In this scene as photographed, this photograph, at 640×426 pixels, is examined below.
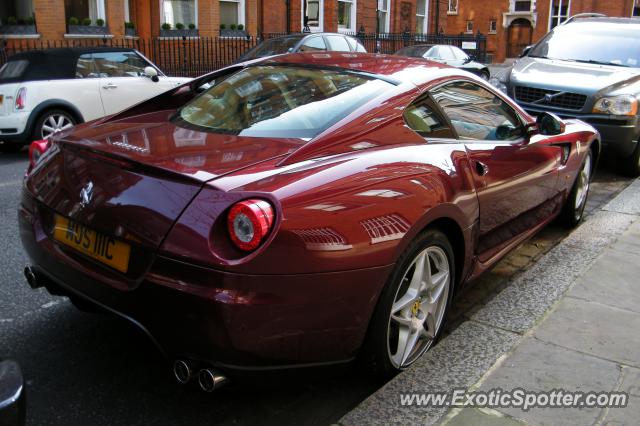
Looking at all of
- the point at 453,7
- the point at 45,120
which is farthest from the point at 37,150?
the point at 453,7

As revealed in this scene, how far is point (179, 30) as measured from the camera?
706 inches

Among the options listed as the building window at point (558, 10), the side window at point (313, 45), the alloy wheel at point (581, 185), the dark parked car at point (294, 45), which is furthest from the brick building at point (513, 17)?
the alloy wheel at point (581, 185)

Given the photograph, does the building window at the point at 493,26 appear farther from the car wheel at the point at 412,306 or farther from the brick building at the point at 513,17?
the car wheel at the point at 412,306

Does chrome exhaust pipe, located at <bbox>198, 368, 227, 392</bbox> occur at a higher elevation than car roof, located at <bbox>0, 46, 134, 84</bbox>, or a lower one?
lower

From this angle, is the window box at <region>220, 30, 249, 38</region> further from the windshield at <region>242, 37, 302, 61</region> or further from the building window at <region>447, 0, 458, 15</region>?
the building window at <region>447, 0, 458, 15</region>

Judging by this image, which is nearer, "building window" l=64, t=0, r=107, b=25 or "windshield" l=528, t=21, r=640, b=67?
"windshield" l=528, t=21, r=640, b=67

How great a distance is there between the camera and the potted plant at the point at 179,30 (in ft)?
57.6

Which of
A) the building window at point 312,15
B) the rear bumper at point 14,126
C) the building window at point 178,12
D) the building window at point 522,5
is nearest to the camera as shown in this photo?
the rear bumper at point 14,126

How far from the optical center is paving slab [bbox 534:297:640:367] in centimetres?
325

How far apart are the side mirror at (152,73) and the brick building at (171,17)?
20.1ft

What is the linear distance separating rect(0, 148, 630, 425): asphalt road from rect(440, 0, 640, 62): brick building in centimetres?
4716

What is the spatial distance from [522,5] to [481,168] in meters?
49.7

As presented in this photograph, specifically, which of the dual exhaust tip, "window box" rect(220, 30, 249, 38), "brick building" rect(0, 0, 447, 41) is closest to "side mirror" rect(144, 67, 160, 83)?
"brick building" rect(0, 0, 447, 41)

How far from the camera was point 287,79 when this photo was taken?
11.7 feet
